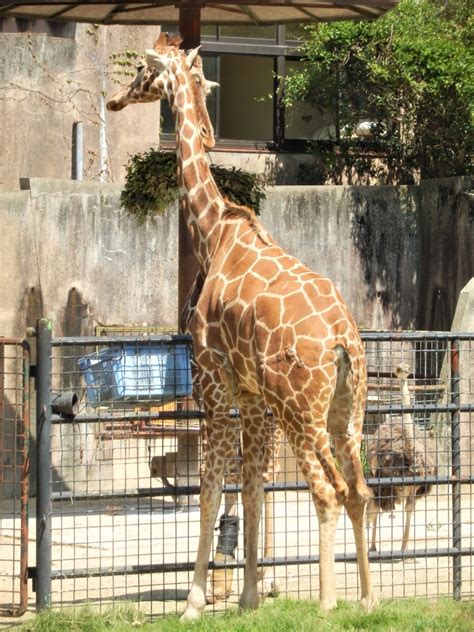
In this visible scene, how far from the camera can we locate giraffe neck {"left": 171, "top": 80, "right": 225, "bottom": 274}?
28.1 ft

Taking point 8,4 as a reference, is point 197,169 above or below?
below

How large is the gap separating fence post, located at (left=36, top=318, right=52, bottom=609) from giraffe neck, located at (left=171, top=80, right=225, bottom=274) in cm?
130

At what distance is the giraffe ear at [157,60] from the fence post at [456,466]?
9.20 feet

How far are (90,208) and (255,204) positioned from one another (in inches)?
162

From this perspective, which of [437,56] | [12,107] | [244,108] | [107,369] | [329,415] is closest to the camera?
[329,415]

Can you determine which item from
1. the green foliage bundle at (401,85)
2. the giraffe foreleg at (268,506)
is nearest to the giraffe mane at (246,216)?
the giraffe foreleg at (268,506)

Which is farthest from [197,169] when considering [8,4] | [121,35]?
[121,35]

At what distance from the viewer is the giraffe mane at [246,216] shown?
27.2 ft

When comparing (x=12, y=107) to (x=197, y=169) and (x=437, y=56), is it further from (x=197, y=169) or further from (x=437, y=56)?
(x=197, y=169)

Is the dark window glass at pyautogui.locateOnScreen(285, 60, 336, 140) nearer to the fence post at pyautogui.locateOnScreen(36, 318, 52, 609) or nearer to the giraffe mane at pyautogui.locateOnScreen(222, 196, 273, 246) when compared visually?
the giraffe mane at pyautogui.locateOnScreen(222, 196, 273, 246)

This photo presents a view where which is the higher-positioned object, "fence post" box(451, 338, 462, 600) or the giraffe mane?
the giraffe mane

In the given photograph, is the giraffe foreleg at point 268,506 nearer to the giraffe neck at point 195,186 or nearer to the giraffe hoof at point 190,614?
the giraffe hoof at point 190,614

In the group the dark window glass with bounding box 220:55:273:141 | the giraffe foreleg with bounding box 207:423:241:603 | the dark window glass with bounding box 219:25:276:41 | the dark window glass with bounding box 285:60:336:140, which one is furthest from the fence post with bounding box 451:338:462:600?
the dark window glass with bounding box 220:55:273:141

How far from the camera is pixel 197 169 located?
8.80 meters
